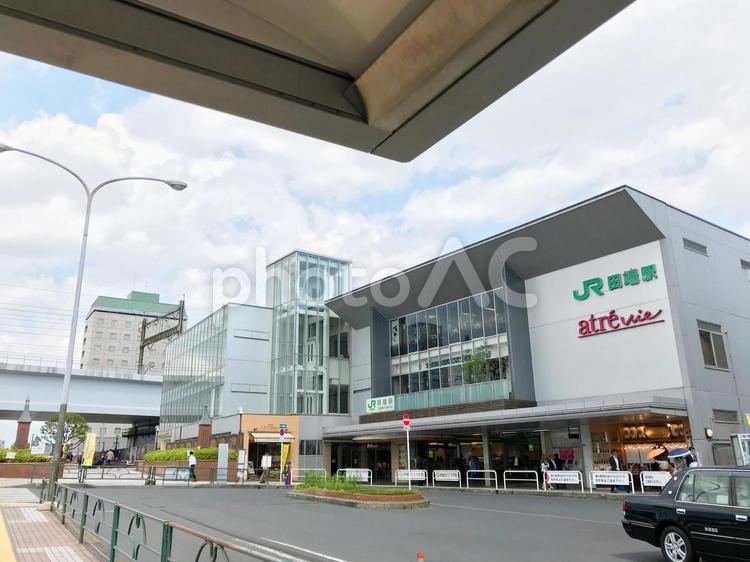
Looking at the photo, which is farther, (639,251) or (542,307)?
(542,307)

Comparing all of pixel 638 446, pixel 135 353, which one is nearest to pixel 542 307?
pixel 638 446

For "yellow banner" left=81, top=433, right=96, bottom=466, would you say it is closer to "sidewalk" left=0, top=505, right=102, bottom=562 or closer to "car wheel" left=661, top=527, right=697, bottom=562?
A: "sidewalk" left=0, top=505, right=102, bottom=562

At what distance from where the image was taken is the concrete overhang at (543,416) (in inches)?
936

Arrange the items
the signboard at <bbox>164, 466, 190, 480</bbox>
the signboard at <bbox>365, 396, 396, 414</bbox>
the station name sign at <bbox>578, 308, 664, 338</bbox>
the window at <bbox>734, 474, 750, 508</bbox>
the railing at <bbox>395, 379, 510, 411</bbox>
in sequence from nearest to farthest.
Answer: the window at <bbox>734, 474, 750, 508</bbox> < the station name sign at <bbox>578, 308, 664, 338</bbox> < the railing at <bbox>395, 379, 510, 411</bbox> < the signboard at <bbox>164, 466, 190, 480</bbox> < the signboard at <bbox>365, 396, 396, 414</bbox>

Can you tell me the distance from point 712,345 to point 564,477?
9.48 m

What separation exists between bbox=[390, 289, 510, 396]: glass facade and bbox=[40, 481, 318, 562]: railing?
78.4 feet

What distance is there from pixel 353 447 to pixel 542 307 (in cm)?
1938

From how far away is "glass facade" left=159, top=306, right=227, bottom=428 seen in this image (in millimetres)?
48984

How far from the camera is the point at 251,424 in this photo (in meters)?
40.2

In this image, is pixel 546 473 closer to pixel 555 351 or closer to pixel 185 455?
pixel 555 351

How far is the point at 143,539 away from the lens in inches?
313

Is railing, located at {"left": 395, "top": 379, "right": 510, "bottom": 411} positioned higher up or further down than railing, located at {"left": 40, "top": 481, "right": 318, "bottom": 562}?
higher up

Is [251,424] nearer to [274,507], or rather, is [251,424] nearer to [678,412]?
[274,507]

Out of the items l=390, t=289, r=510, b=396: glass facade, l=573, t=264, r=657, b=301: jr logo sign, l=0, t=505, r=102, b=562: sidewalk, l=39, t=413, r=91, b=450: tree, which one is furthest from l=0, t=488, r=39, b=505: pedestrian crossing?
l=39, t=413, r=91, b=450: tree
